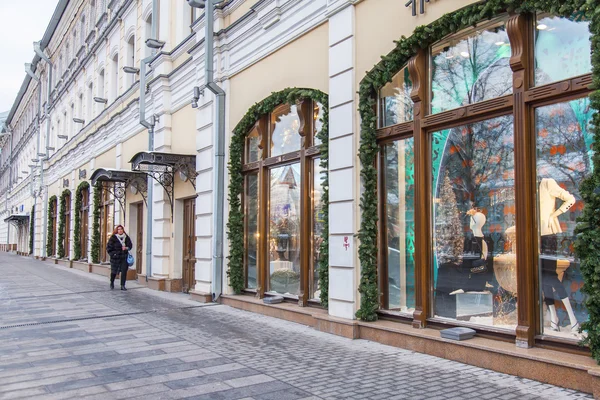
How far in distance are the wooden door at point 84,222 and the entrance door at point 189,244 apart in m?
11.4

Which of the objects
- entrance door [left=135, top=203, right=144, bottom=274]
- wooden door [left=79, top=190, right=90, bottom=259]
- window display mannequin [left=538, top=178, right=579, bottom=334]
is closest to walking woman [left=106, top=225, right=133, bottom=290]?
entrance door [left=135, top=203, right=144, bottom=274]

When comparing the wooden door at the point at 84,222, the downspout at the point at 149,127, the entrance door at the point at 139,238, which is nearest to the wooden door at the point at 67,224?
the wooden door at the point at 84,222

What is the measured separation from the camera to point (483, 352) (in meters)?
5.80

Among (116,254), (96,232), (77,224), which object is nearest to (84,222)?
(77,224)

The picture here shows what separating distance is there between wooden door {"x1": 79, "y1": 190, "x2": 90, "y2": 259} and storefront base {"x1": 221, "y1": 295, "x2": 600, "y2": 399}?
17773 mm

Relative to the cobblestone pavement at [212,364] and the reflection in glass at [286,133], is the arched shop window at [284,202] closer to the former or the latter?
the reflection in glass at [286,133]

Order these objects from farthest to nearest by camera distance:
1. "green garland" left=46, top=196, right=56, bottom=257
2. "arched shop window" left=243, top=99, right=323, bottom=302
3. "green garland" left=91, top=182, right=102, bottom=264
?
1. "green garland" left=46, top=196, right=56, bottom=257
2. "green garland" left=91, top=182, right=102, bottom=264
3. "arched shop window" left=243, top=99, right=323, bottom=302

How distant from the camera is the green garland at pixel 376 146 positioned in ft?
16.0

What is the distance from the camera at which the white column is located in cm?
780

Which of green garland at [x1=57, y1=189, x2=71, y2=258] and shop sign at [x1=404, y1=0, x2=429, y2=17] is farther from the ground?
shop sign at [x1=404, y1=0, x2=429, y2=17]

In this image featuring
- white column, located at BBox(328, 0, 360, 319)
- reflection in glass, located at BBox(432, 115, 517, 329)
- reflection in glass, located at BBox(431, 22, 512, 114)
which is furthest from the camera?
white column, located at BBox(328, 0, 360, 319)

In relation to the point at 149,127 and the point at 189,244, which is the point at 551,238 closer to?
the point at 189,244

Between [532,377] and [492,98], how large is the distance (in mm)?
2959

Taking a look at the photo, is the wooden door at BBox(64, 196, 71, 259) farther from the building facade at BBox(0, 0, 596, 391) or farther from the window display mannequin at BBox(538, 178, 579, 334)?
the window display mannequin at BBox(538, 178, 579, 334)
